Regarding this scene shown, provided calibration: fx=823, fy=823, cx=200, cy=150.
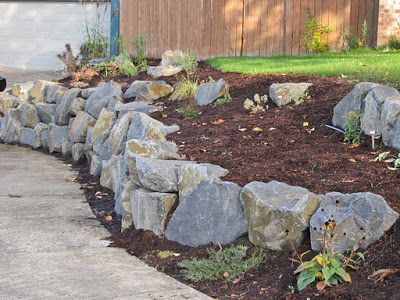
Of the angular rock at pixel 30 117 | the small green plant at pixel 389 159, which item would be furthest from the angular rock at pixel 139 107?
the small green plant at pixel 389 159

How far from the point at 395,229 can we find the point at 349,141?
198 cm

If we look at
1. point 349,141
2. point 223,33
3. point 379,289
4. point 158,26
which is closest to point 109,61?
point 158,26

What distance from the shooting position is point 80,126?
1203cm

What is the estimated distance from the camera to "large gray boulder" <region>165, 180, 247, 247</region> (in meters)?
6.51

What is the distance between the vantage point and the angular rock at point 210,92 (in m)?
10.1

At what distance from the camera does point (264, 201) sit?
6145mm

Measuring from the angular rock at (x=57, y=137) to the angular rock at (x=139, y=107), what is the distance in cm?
204

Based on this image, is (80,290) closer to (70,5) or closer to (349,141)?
(349,141)

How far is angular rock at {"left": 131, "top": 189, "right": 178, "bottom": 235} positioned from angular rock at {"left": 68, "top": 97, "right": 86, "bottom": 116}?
5318 millimetres

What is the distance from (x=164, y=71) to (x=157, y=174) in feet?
18.2

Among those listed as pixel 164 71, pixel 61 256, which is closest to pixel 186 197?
pixel 61 256

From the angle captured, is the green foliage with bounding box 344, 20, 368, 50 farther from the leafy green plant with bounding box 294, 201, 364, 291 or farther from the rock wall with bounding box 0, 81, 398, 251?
the leafy green plant with bounding box 294, 201, 364, 291

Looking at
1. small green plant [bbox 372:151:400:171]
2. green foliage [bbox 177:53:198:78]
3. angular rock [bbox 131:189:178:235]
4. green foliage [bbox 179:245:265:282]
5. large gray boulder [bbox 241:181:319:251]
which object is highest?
green foliage [bbox 177:53:198:78]

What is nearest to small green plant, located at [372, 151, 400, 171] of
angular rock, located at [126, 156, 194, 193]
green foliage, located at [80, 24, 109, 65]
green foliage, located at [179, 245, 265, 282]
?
green foliage, located at [179, 245, 265, 282]
